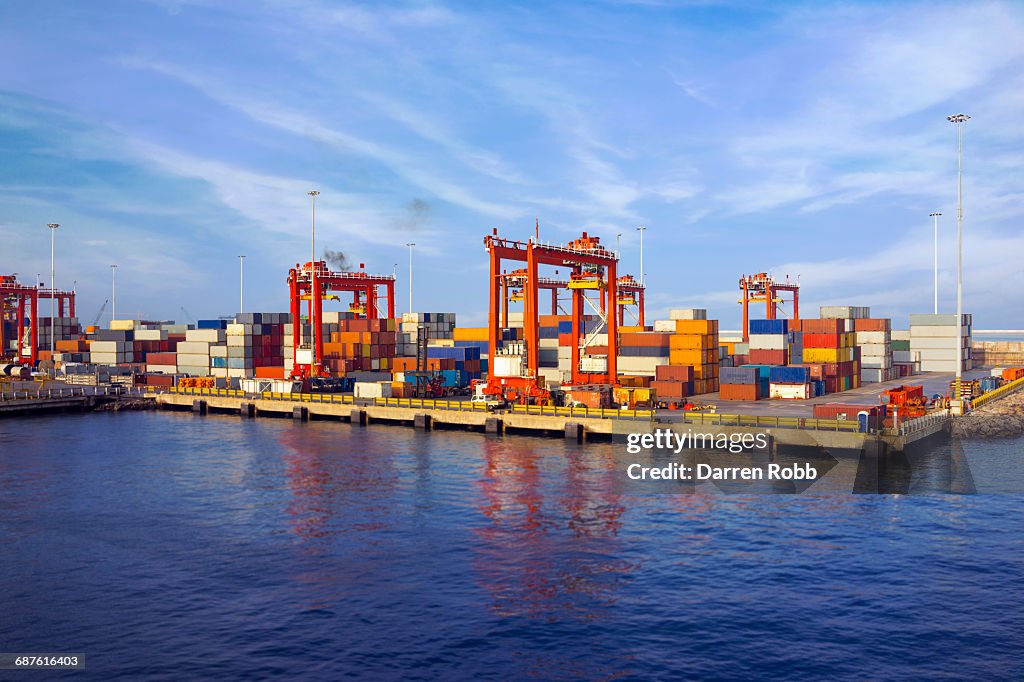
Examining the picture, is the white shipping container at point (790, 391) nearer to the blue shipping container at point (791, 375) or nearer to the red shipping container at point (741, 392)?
the blue shipping container at point (791, 375)

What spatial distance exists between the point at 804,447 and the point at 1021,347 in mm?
125504

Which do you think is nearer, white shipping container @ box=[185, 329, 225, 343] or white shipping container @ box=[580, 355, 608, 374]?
white shipping container @ box=[580, 355, 608, 374]

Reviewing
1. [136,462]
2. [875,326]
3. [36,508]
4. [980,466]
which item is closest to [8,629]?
[36,508]

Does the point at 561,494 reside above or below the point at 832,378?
below

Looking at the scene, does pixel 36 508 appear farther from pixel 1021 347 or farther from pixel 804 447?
pixel 1021 347

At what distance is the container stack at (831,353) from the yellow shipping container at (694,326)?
40.0 ft

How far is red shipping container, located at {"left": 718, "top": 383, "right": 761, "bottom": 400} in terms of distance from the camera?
85.0m

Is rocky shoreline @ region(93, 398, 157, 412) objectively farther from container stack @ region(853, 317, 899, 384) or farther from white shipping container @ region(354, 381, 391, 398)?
container stack @ region(853, 317, 899, 384)

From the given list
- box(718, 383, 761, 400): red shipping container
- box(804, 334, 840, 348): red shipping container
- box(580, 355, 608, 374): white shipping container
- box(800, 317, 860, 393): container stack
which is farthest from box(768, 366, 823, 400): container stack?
box(580, 355, 608, 374): white shipping container

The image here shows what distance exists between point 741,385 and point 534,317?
25.1 m

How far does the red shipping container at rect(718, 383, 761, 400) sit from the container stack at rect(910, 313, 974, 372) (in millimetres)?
57274

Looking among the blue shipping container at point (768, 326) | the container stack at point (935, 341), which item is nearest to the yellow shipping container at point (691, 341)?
the blue shipping container at point (768, 326)

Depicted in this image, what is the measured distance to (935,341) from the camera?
5059 inches

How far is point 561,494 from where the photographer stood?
4684 cm
